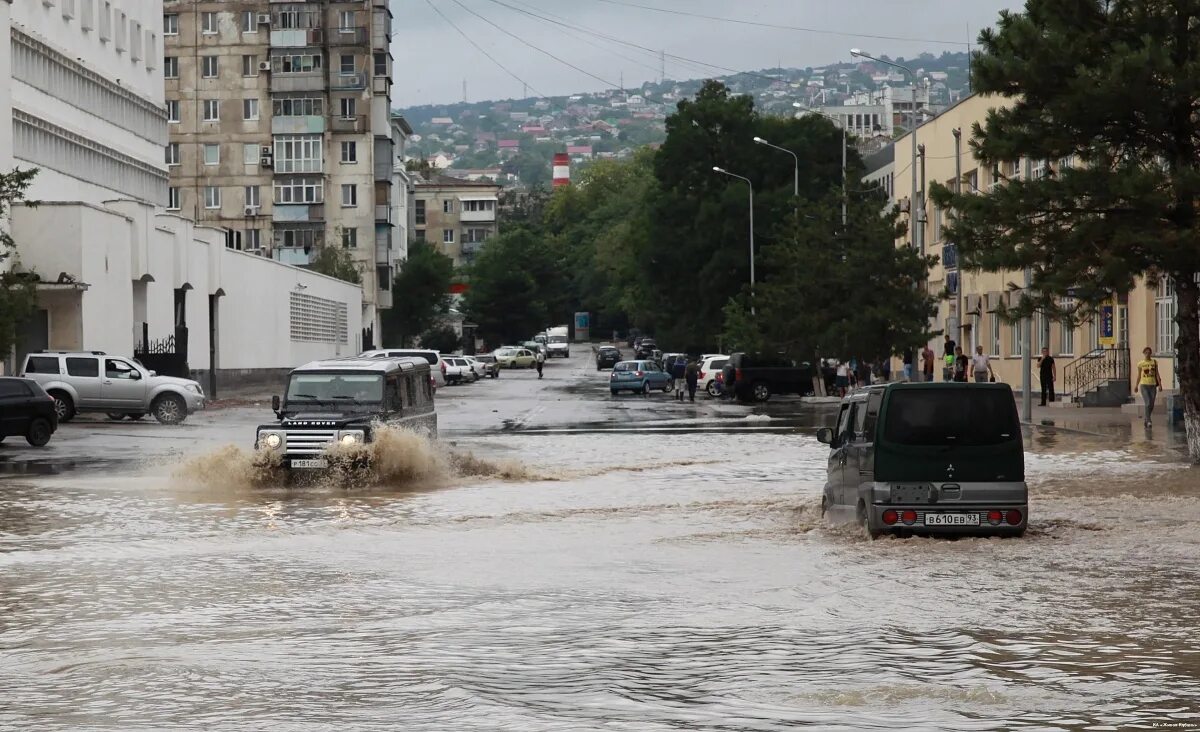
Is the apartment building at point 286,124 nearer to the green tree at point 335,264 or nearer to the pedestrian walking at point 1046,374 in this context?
the green tree at point 335,264

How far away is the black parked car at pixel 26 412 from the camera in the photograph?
3625 centimetres

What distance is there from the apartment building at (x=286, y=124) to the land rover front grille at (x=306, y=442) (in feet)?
293

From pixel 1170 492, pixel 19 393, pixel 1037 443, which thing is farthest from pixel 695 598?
pixel 19 393

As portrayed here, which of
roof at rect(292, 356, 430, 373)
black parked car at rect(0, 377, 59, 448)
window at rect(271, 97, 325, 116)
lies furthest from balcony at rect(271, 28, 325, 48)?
roof at rect(292, 356, 430, 373)

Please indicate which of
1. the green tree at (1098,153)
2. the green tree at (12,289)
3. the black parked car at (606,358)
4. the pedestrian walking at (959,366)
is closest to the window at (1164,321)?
the pedestrian walking at (959,366)

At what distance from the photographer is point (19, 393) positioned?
36594mm

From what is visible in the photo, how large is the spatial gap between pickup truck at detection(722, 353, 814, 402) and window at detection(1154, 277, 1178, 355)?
18.4m

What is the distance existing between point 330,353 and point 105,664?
8933 cm

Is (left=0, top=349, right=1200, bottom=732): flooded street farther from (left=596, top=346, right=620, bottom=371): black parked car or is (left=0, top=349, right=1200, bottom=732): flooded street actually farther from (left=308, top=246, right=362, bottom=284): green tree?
(left=596, top=346, right=620, bottom=371): black parked car

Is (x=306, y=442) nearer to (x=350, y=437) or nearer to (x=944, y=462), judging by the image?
(x=350, y=437)

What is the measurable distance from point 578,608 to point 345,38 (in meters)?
106

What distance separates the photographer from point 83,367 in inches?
1838

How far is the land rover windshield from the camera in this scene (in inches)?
1092

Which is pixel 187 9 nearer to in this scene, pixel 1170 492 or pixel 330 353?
pixel 330 353
